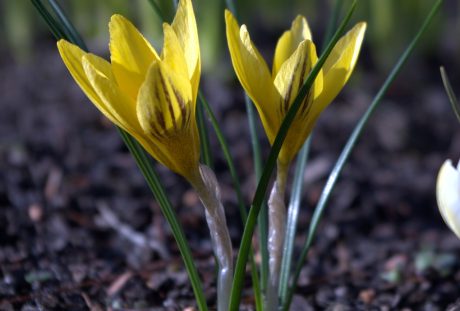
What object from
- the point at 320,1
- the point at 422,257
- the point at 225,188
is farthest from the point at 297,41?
the point at 320,1

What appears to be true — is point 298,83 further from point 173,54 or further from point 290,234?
point 290,234

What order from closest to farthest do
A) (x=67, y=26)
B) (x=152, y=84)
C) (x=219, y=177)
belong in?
1. (x=152, y=84)
2. (x=67, y=26)
3. (x=219, y=177)

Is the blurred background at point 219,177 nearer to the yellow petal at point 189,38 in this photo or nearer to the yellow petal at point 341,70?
the yellow petal at point 341,70

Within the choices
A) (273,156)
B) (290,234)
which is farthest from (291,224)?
(273,156)

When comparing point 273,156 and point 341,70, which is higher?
point 341,70

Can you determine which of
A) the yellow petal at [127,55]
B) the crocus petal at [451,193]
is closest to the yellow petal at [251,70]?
the yellow petal at [127,55]

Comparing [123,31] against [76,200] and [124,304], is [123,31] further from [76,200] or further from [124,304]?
[76,200]
